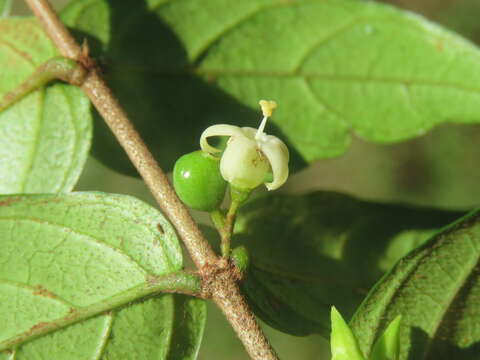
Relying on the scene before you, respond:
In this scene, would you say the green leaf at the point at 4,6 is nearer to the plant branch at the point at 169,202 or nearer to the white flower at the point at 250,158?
the plant branch at the point at 169,202

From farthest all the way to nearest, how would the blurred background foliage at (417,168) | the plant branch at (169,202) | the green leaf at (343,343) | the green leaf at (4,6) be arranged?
1. the blurred background foliage at (417,168)
2. the green leaf at (4,6)
3. the plant branch at (169,202)
4. the green leaf at (343,343)

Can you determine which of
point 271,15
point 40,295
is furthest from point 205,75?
point 40,295

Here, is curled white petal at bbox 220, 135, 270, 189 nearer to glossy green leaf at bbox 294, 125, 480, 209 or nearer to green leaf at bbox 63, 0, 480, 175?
green leaf at bbox 63, 0, 480, 175

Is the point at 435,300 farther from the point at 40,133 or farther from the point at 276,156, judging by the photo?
the point at 40,133

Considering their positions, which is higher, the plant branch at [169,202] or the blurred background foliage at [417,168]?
the plant branch at [169,202]

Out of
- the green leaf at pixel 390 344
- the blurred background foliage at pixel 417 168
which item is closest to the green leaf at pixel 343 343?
the green leaf at pixel 390 344

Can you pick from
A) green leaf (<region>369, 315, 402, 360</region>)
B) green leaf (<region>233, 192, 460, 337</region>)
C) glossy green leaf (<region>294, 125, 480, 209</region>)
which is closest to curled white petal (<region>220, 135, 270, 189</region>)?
green leaf (<region>233, 192, 460, 337</region>)
